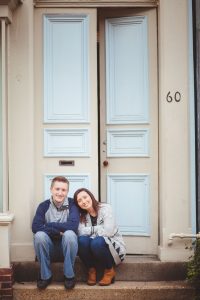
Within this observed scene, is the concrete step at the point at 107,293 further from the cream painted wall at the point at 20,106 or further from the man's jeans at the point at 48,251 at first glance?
the cream painted wall at the point at 20,106

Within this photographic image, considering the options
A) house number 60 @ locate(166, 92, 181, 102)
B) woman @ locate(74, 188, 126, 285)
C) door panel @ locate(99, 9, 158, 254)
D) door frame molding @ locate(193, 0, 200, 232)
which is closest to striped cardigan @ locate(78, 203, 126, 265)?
woman @ locate(74, 188, 126, 285)

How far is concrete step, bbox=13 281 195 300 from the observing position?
5910 millimetres

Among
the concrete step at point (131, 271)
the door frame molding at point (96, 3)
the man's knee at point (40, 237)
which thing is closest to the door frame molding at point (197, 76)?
the door frame molding at point (96, 3)

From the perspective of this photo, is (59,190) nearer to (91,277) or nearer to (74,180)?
(74,180)

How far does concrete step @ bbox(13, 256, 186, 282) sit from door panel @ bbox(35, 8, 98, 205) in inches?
31.0

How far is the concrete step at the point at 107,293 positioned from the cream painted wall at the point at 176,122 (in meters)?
0.41

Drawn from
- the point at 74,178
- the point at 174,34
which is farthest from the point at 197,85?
the point at 74,178

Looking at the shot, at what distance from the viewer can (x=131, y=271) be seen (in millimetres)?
6207

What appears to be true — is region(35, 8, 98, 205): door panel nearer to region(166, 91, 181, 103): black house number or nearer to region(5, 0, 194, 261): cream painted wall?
region(5, 0, 194, 261): cream painted wall

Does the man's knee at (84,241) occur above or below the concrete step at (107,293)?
above

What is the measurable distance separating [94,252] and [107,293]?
1.51 feet

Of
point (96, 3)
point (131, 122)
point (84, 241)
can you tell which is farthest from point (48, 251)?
point (96, 3)

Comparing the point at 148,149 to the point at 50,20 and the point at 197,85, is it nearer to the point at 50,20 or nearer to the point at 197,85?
the point at 197,85

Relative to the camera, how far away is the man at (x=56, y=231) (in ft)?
19.1
